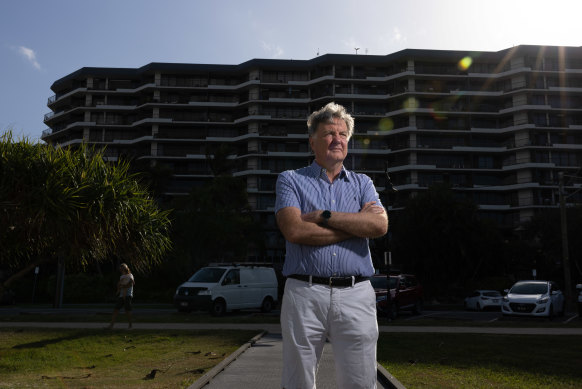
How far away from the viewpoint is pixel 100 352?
917cm

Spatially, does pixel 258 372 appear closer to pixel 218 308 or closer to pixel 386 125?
pixel 218 308

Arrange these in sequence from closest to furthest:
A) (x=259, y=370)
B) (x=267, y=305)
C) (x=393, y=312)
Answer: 1. (x=259, y=370)
2. (x=393, y=312)
3. (x=267, y=305)

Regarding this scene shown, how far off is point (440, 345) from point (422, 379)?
3.53 meters

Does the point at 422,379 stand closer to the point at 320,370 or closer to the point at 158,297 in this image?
the point at 320,370

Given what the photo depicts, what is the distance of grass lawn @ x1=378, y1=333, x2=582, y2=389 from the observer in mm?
6238

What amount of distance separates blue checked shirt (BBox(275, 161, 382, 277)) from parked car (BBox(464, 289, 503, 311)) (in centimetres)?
2832

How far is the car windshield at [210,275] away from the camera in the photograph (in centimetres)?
1885

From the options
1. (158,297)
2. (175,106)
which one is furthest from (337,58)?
(158,297)

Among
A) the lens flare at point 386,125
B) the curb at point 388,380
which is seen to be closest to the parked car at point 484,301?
the curb at point 388,380

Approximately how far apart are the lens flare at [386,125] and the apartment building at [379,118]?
5.2 inches

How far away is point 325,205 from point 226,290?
16.1m

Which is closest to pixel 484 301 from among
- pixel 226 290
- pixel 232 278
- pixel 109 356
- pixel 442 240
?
pixel 442 240

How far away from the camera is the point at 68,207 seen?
9.91 metres

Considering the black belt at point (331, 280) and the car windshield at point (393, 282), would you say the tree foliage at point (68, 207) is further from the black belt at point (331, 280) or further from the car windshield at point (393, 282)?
the car windshield at point (393, 282)
